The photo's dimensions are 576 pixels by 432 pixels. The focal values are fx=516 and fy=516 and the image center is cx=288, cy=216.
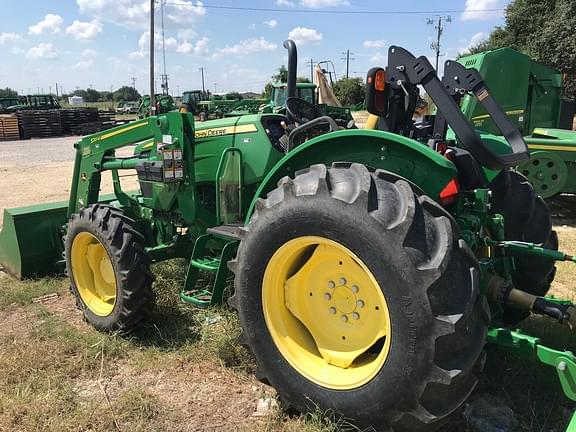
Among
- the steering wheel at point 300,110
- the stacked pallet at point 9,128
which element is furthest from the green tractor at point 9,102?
the steering wheel at point 300,110

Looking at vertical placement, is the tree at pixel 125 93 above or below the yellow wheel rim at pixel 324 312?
above

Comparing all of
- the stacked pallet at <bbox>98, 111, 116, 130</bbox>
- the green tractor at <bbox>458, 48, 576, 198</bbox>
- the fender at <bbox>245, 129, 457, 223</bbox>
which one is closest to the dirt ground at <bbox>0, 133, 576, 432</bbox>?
the fender at <bbox>245, 129, 457, 223</bbox>

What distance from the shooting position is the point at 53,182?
1236cm

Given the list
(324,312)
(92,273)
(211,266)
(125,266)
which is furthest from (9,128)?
(324,312)

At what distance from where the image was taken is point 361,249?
7.72ft

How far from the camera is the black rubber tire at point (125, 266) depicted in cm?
376

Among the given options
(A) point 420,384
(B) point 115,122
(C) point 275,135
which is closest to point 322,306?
(A) point 420,384

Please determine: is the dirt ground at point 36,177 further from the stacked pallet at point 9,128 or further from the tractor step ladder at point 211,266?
the stacked pallet at point 9,128

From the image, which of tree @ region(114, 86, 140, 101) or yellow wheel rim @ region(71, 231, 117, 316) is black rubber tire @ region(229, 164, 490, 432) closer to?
yellow wheel rim @ region(71, 231, 117, 316)

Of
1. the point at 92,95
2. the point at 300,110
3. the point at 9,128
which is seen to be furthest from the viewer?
the point at 92,95

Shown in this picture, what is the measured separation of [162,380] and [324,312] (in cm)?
132

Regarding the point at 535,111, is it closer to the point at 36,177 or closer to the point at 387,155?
the point at 387,155

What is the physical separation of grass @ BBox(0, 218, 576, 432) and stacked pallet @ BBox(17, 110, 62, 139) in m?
27.0

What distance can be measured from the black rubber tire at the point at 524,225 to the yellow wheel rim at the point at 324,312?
1.37 m
